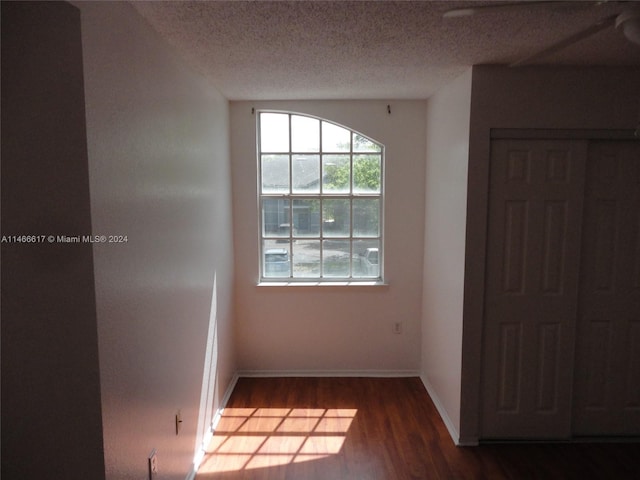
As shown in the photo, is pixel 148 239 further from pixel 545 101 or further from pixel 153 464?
pixel 545 101

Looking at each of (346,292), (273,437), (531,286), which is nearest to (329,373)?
(346,292)

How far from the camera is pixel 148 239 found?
181cm

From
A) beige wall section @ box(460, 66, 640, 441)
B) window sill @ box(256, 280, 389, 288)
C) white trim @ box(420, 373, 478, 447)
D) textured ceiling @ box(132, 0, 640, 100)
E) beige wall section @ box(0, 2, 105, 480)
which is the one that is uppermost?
textured ceiling @ box(132, 0, 640, 100)

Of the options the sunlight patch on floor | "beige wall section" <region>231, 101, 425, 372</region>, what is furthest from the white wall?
"beige wall section" <region>231, 101, 425, 372</region>

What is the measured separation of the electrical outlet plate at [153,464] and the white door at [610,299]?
2.61 m

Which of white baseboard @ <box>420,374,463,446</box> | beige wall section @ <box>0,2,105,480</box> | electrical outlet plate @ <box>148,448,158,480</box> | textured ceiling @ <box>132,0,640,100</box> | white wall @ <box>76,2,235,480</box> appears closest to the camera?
beige wall section @ <box>0,2,105,480</box>

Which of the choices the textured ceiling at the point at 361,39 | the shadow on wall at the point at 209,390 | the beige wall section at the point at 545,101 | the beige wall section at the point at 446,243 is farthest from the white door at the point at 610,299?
the shadow on wall at the point at 209,390

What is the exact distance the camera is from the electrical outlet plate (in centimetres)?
179

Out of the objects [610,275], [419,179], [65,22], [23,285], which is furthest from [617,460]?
[65,22]

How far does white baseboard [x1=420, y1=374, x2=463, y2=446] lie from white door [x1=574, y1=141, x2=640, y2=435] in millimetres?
813

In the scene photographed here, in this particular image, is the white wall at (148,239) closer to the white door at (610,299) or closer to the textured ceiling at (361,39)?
the textured ceiling at (361,39)

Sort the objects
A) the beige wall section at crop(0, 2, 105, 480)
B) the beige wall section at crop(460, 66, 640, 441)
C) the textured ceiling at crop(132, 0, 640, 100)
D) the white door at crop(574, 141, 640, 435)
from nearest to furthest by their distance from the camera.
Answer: the beige wall section at crop(0, 2, 105, 480), the textured ceiling at crop(132, 0, 640, 100), the beige wall section at crop(460, 66, 640, 441), the white door at crop(574, 141, 640, 435)

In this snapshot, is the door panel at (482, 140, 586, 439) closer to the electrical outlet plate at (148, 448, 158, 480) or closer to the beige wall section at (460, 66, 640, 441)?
the beige wall section at (460, 66, 640, 441)

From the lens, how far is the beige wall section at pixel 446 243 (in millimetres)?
2721
